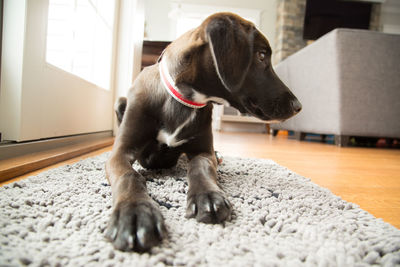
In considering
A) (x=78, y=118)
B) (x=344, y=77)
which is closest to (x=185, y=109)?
(x=78, y=118)

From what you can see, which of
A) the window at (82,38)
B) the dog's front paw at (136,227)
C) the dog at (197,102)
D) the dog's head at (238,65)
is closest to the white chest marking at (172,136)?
the dog at (197,102)

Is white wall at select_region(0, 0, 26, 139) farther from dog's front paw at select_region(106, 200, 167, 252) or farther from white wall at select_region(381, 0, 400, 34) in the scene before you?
white wall at select_region(381, 0, 400, 34)

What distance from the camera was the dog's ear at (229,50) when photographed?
74 cm

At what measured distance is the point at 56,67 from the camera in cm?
138

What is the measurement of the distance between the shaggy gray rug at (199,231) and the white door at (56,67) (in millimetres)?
485

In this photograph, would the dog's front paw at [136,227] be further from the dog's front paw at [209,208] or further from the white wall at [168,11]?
the white wall at [168,11]

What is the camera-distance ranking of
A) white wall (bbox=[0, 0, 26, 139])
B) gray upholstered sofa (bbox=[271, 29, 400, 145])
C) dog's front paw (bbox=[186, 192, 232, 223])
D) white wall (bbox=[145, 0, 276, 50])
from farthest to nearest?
white wall (bbox=[145, 0, 276, 50]) → gray upholstered sofa (bbox=[271, 29, 400, 145]) → white wall (bbox=[0, 0, 26, 139]) → dog's front paw (bbox=[186, 192, 232, 223])

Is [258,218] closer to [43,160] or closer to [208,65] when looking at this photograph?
[208,65]

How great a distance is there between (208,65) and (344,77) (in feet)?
8.52

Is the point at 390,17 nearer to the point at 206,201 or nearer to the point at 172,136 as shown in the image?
the point at 172,136

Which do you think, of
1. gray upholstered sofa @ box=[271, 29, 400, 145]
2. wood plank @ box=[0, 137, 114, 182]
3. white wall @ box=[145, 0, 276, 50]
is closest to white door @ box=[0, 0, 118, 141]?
wood plank @ box=[0, 137, 114, 182]

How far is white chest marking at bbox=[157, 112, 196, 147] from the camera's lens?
0.94 metres

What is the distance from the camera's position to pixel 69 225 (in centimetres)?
53

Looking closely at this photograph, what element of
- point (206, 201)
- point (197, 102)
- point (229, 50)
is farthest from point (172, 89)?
point (206, 201)
